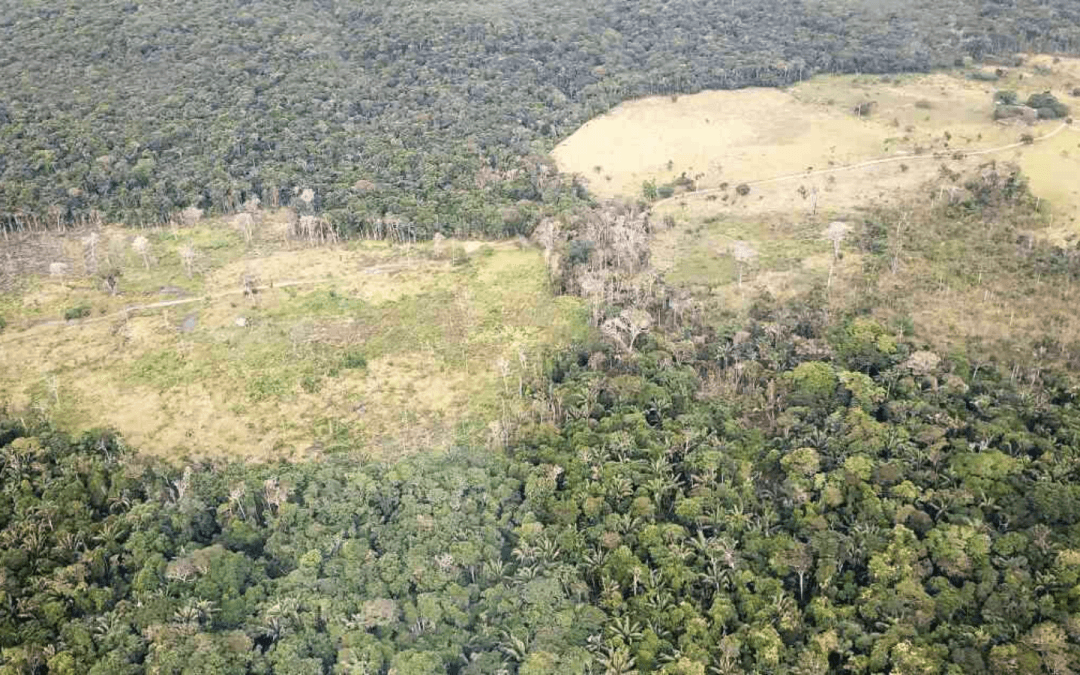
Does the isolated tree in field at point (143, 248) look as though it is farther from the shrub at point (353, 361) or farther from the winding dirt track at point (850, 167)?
the winding dirt track at point (850, 167)

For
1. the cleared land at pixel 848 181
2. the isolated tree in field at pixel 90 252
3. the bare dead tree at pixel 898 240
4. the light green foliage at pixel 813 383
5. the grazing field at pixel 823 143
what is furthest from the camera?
the grazing field at pixel 823 143

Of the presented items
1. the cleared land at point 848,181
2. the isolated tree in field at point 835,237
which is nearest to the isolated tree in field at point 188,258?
the cleared land at point 848,181

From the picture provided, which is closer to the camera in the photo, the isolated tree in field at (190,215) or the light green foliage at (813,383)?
the light green foliage at (813,383)

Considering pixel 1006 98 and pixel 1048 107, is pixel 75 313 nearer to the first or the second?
pixel 1006 98

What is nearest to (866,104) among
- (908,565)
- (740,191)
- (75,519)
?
(740,191)

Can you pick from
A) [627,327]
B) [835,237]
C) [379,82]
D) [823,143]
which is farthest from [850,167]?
[379,82]

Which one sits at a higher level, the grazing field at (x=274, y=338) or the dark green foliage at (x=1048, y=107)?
the dark green foliage at (x=1048, y=107)

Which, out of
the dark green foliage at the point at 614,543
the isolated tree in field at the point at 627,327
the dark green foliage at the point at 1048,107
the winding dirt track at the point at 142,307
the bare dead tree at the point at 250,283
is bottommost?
the dark green foliage at the point at 614,543

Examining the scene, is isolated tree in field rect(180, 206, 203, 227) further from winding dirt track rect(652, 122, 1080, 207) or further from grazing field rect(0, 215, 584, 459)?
winding dirt track rect(652, 122, 1080, 207)
